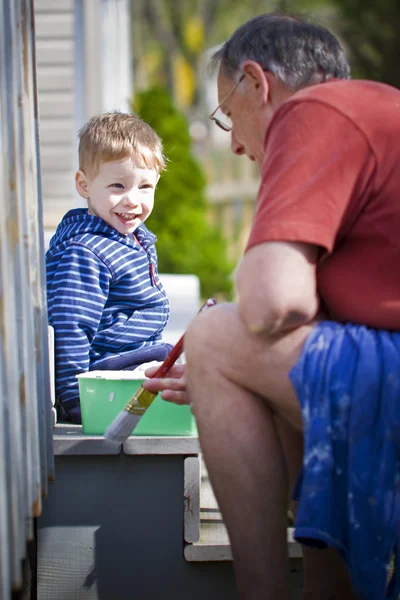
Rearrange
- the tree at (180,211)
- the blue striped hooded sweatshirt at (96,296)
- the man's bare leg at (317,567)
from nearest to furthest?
the man's bare leg at (317,567) < the blue striped hooded sweatshirt at (96,296) < the tree at (180,211)

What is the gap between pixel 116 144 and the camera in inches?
101

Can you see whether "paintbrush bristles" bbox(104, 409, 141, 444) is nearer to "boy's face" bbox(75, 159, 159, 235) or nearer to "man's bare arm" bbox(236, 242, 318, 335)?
"man's bare arm" bbox(236, 242, 318, 335)

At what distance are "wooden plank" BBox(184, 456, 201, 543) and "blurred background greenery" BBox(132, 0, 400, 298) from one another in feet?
3.40

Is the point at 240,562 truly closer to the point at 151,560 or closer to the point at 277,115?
the point at 151,560

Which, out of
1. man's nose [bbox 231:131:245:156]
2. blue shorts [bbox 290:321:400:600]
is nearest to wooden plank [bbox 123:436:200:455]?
blue shorts [bbox 290:321:400:600]

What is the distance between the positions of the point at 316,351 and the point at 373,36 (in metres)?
16.6

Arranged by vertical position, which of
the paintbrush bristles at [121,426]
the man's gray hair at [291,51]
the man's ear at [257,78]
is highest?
the man's gray hair at [291,51]

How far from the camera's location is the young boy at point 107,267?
2410 mm

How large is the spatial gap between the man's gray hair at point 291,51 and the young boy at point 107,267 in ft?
2.05

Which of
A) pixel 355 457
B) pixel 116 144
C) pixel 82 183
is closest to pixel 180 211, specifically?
pixel 82 183

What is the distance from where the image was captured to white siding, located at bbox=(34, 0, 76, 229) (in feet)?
20.4

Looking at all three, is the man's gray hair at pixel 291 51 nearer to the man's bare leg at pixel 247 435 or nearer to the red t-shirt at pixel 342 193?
the red t-shirt at pixel 342 193

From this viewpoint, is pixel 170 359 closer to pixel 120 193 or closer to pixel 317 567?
pixel 317 567

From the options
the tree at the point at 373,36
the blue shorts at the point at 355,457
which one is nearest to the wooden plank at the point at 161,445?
the blue shorts at the point at 355,457
